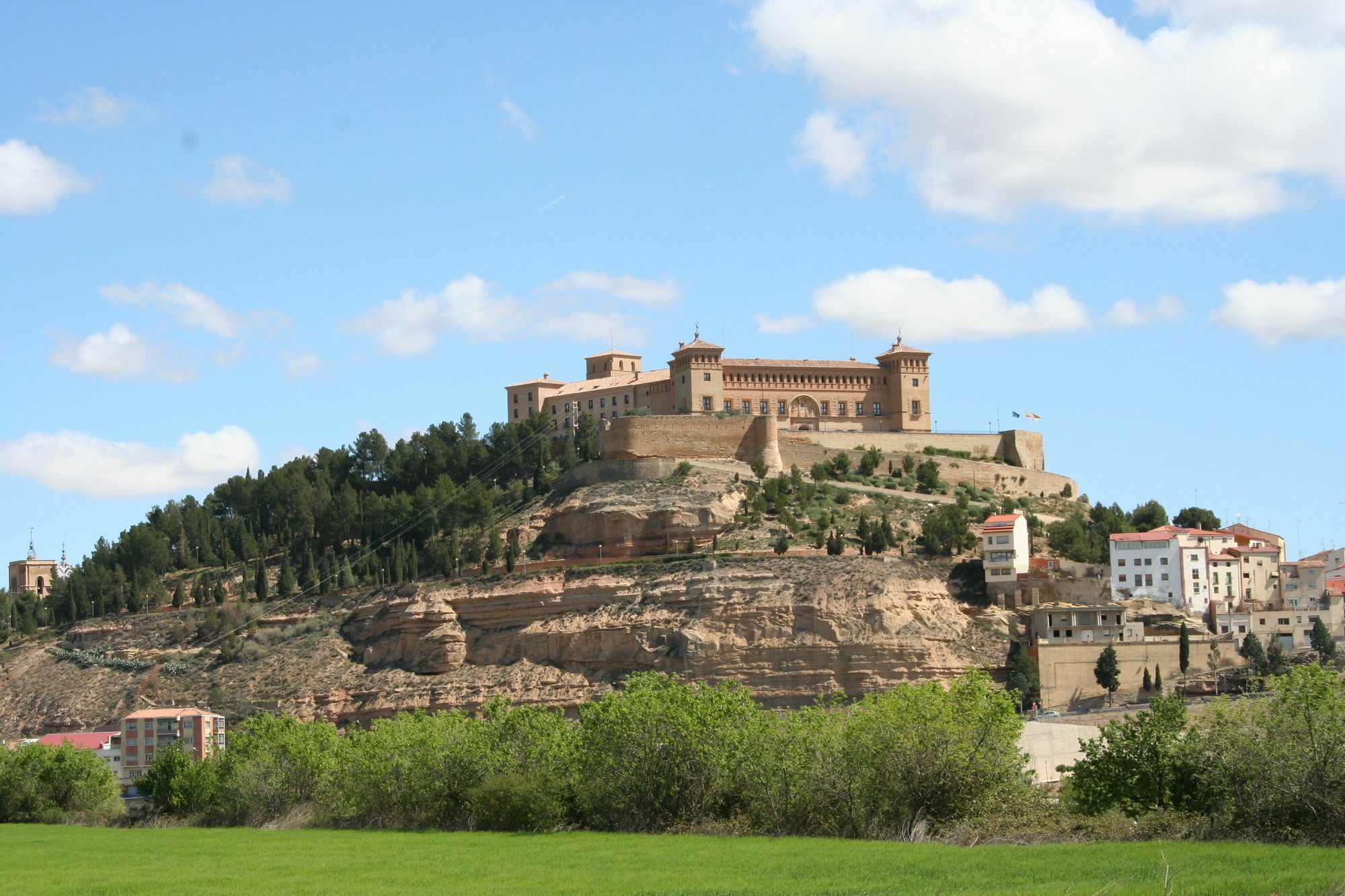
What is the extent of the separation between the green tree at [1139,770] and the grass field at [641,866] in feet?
15.3

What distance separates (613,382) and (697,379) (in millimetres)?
7333

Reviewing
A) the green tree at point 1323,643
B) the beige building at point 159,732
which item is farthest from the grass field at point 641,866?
the green tree at point 1323,643

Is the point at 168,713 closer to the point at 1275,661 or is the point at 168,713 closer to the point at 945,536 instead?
the point at 945,536

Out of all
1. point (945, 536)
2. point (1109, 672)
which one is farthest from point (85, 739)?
point (1109, 672)

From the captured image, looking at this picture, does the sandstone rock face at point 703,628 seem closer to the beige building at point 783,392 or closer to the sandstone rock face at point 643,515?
the sandstone rock face at point 643,515

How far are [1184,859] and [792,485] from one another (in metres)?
51.3

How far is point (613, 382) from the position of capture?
292 feet

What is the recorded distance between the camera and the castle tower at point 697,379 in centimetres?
8294

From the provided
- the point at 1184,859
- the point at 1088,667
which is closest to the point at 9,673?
the point at 1088,667

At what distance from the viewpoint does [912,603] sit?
208 ft

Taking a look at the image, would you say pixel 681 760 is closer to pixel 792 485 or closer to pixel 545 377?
pixel 792 485

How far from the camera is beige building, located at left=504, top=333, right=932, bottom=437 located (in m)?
83.7

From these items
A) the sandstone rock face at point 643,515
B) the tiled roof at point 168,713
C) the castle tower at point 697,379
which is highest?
the castle tower at point 697,379

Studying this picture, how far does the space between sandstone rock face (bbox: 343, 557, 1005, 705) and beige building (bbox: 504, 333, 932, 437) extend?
677 inches
